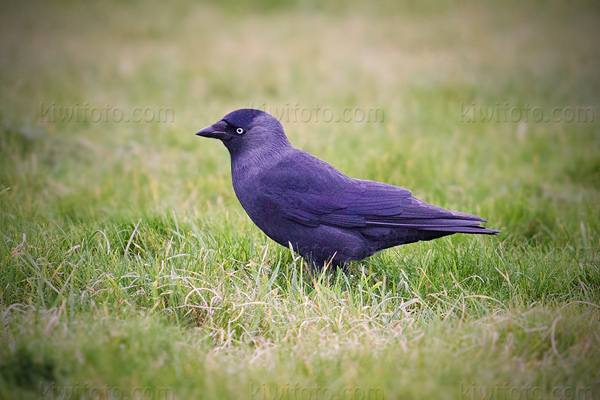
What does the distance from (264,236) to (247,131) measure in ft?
2.70

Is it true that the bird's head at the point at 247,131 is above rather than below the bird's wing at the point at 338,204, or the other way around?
above

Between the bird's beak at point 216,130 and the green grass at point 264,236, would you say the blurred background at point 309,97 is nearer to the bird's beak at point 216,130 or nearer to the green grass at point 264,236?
the green grass at point 264,236

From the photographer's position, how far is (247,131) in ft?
12.1

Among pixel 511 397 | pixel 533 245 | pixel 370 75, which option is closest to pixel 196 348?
pixel 511 397

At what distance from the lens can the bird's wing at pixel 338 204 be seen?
11.6ft

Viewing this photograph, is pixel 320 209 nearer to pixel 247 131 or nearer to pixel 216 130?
pixel 247 131

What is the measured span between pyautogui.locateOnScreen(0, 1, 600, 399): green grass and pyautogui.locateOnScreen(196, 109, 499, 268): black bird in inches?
7.9

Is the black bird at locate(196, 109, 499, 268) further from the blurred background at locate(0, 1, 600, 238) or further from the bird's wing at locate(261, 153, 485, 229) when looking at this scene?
the blurred background at locate(0, 1, 600, 238)

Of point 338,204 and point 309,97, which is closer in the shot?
point 338,204

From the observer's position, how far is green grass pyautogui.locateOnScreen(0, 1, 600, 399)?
246 cm

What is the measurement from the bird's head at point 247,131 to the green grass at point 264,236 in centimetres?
64

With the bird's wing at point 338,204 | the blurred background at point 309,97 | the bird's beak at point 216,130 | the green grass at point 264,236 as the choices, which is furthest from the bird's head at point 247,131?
the blurred background at point 309,97

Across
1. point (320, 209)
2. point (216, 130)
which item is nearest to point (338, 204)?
point (320, 209)

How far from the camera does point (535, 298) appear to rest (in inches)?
136
